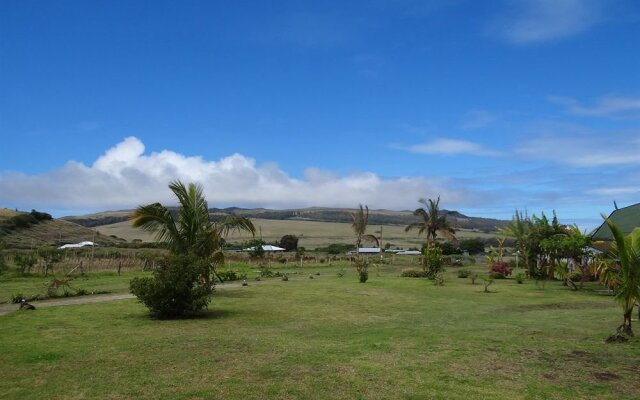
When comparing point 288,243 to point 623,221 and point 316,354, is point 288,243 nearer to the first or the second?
point 623,221

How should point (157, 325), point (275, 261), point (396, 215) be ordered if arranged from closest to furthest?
point (157, 325), point (275, 261), point (396, 215)

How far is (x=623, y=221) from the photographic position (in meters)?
30.0

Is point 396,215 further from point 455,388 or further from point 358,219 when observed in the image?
point 455,388

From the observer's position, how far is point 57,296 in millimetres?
17484

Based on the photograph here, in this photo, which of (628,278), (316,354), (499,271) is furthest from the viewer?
(499,271)

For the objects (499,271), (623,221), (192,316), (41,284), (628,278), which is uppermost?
(623,221)

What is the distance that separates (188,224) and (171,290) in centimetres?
624

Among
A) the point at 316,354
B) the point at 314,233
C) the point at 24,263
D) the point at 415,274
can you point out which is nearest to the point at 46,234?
the point at 24,263

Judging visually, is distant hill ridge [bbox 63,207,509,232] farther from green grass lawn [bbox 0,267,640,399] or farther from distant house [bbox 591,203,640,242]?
green grass lawn [bbox 0,267,640,399]

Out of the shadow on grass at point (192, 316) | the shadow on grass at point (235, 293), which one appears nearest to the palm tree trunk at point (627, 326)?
the shadow on grass at point (192, 316)

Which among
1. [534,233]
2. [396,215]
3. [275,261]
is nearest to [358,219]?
[275,261]

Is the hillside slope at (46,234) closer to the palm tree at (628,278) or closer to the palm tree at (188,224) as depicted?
the palm tree at (188,224)

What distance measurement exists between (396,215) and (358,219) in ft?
386

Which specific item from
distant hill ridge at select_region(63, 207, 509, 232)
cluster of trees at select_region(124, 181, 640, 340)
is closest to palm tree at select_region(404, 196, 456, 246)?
cluster of trees at select_region(124, 181, 640, 340)
